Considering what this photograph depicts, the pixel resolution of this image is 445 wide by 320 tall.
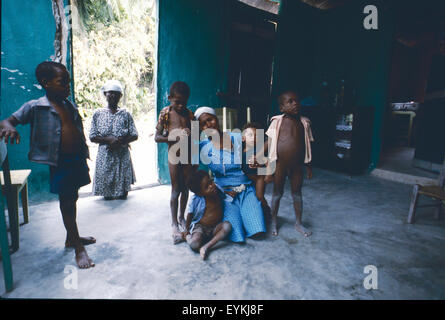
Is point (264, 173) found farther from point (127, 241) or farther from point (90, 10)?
point (90, 10)

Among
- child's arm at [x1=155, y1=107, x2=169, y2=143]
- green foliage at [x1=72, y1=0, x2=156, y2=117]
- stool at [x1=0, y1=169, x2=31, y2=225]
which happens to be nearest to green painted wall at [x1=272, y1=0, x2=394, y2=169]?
child's arm at [x1=155, y1=107, x2=169, y2=143]

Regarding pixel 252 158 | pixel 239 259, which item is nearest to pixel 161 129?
pixel 252 158

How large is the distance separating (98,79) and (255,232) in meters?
7.80

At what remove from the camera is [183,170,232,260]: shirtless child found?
8.55ft

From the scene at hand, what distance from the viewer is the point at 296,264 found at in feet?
7.94

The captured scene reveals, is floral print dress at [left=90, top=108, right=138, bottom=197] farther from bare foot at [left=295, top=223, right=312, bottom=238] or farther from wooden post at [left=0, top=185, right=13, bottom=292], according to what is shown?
bare foot at [left=295, top=223, right=312, bottom=238]

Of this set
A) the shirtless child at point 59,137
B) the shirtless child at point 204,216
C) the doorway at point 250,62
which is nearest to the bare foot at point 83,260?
the shirtless child at point 59,137

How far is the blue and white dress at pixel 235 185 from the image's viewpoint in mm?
2852

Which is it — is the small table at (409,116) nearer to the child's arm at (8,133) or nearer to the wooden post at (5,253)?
the child's arm at (8,133)

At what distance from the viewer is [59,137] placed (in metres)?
2.21

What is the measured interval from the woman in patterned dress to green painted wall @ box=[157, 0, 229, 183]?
95 centimetres

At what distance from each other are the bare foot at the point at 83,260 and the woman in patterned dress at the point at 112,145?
176cm

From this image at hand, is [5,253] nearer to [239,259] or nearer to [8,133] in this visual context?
[8,133]
